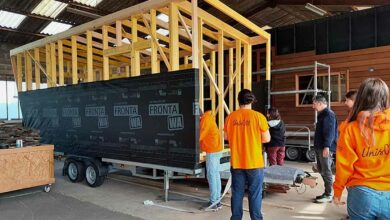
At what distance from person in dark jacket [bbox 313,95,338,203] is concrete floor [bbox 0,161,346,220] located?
44cm

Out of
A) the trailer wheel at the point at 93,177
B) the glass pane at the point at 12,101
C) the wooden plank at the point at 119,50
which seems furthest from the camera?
the glass pane at the point at 12,101

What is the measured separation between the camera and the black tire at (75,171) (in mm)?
7129

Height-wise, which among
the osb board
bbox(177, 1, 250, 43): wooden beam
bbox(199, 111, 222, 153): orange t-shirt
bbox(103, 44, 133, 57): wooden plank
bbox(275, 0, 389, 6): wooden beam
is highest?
bbox(275, 0, 389, 6): wooden beam

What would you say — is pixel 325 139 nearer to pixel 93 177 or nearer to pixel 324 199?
pixel 324 199

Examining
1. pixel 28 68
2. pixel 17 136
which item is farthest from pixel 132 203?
pixel 28 68

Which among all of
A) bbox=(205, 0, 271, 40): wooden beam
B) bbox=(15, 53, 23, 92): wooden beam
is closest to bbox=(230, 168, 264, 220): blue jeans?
bbox=(205, 0, 271, 40): wooden beam

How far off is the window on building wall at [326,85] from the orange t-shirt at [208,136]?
22.7 ft

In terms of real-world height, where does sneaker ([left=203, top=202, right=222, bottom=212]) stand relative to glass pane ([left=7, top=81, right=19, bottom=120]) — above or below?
below

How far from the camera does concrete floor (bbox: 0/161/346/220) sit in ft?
16.5

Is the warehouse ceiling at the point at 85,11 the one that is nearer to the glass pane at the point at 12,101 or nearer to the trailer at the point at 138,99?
the glass pane at the point at 12,101

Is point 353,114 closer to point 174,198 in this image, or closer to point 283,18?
point 174,198

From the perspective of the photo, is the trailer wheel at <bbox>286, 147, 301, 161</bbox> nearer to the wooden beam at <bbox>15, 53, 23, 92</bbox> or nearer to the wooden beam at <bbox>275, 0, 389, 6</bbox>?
the wooden beam at <bbox>275, 0, 389, 6</bbox>

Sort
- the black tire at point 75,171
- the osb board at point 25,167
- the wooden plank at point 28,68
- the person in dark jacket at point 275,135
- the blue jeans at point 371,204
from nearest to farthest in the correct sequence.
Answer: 1. the blue jeans at point 371,204
2. the osb board at point 25,167
3. the person in dark jacket at point 275,135
4. the black tire at point 75,171
5. the wooden plank at point 28,68

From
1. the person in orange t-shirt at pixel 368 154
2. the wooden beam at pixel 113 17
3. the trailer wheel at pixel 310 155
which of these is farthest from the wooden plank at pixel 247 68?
the person in orange t-shirt at pixel 368 154
